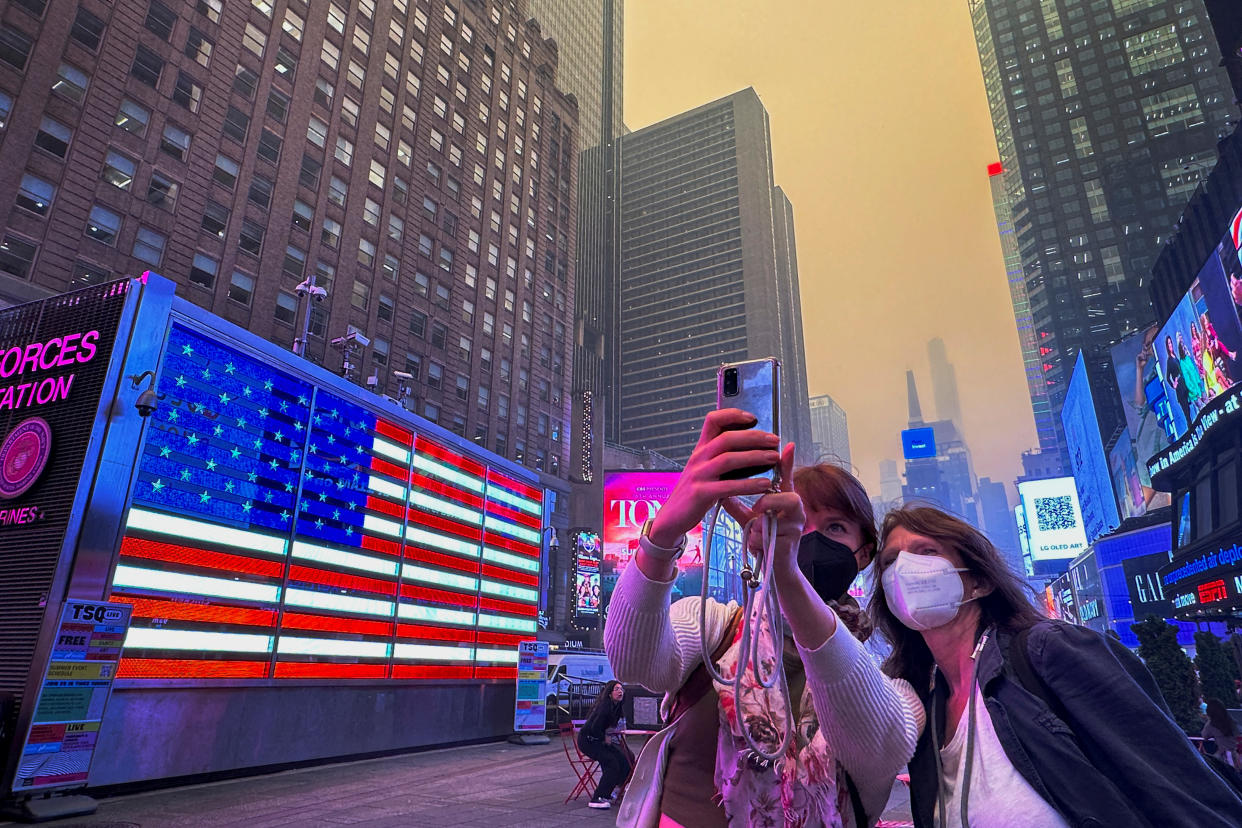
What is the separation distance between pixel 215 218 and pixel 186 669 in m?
25.9

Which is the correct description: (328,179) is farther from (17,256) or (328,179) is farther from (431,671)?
(431,671)

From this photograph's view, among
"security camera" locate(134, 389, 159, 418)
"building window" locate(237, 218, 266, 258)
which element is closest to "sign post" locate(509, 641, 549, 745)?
"security camera" locate(134, 389, 159, 418)

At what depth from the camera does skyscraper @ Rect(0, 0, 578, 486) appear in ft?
80.9

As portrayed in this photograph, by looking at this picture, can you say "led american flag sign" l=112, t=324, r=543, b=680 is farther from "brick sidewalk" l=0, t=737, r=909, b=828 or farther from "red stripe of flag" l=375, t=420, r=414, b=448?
"brick sidewalk" l=0, t=737, r=909, b=828

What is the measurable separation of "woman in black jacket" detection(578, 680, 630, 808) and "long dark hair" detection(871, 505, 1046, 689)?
29.6ft

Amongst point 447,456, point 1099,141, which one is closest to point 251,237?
point 447,456

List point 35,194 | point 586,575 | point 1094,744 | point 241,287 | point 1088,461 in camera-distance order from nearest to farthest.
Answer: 1. point 1094,744
2. point 35,194
3. point 241,287
4. point 586,575
5. point 1088,461

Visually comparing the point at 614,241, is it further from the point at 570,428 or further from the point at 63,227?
the point at 63,227

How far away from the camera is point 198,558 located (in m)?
10.9

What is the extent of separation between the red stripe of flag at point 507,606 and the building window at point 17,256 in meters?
20.6

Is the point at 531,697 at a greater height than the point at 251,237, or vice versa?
the point at 251,237

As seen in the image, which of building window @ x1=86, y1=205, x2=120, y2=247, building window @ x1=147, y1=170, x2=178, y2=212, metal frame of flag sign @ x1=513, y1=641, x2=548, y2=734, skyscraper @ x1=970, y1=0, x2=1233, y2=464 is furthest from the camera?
skyscraper @ x1=970, y1=0, x2=1233, y2=464

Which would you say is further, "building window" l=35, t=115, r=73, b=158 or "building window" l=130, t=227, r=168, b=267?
"building window" l=130, t=227, r=168, b=267

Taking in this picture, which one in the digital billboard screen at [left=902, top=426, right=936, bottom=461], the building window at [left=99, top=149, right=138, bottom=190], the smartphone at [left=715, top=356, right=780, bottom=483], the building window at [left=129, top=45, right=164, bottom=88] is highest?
the building window at [left=129, top=45, right=164, bottom=88]
